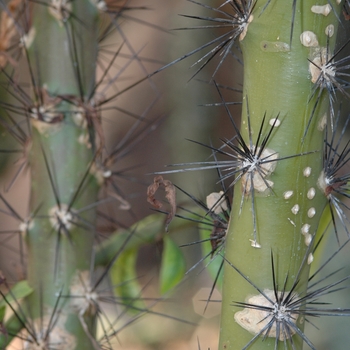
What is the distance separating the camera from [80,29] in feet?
1.36

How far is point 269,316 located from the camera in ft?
0.93

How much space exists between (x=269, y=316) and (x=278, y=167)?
85mm

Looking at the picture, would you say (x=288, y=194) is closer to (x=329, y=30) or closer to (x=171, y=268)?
(x=329, y=30)

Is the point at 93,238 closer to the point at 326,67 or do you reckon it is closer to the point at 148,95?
the point at 326,67

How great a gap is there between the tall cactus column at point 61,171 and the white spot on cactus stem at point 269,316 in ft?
0.57

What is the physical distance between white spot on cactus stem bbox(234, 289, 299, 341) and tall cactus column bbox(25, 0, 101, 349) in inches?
6.8

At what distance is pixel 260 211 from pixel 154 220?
0.82 feet

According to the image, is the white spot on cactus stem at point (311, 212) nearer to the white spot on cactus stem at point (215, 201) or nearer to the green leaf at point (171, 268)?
the white spot on cactus stem at point (215, 201)

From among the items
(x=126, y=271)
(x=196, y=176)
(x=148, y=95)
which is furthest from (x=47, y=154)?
(x=148, y=95)

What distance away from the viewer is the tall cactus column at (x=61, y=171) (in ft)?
1.35

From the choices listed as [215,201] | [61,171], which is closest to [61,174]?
[61,171]

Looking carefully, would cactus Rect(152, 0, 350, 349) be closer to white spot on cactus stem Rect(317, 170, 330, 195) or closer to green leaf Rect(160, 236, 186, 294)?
white spot on cactus stem Rect(317, 170, 330, 195)

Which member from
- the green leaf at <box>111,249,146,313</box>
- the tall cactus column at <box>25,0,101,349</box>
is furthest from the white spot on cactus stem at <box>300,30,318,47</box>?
the green leaf at <box>111,249,146,313</box>

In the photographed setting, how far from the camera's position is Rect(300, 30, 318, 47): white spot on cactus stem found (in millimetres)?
262
